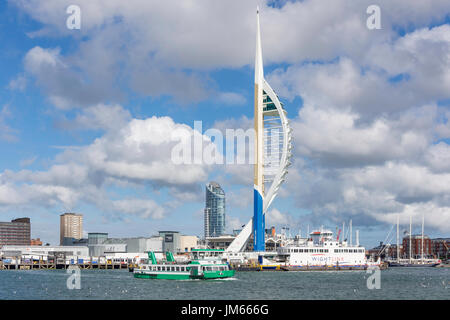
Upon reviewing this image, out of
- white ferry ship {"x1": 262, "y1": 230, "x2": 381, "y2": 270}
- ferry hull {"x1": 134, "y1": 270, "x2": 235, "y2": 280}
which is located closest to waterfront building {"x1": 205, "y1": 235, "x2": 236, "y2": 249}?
white ferry ship {"x1": 262, "y1": 230, "x2": 381, "y2": 270}

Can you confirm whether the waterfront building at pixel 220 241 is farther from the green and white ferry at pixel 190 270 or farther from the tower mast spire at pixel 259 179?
the green and white ferry at pixel 190 270

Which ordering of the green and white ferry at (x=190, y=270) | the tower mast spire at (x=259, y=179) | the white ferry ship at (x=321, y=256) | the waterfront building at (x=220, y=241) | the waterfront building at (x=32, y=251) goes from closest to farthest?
the green and white ferry at (x=190, y=270) → the white ferry ship at (x=321, y=256) → the tower mast spire at (x=259, y=179) → the waterfront building at (x=220, y=241) → the waterfront building at (x=32, y=251)

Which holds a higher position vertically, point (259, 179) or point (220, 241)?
point (259, 179)

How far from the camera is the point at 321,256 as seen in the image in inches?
4483

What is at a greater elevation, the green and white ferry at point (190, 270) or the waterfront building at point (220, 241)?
the green and white ferry at point (190, 270)

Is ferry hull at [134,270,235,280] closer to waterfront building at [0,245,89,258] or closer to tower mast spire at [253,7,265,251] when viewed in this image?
tower mast spire at [253,7,265,251]

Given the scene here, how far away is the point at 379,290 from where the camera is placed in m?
64.9

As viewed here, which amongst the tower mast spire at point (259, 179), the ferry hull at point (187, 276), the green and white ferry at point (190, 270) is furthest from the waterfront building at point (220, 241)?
the green and white ferry at point (190, 270)

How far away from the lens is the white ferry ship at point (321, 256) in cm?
11331

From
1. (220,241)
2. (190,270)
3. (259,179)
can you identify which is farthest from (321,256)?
(220,241)

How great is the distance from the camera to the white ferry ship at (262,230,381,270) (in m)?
113

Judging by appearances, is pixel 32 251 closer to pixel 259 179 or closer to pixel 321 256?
pixel 259 179

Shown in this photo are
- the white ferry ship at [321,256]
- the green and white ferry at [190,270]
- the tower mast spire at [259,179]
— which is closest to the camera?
the green and white ferry at [190,270]

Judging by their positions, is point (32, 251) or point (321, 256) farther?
point (32, 251)
